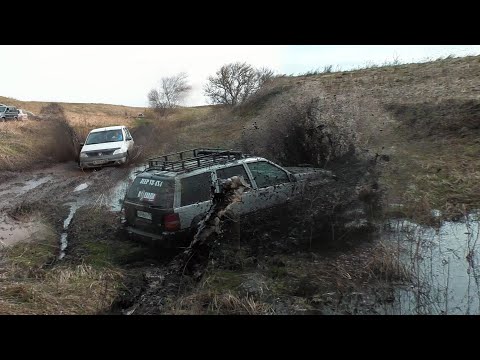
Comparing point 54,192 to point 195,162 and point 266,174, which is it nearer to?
point 195,162

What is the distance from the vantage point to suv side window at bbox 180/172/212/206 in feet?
23.6

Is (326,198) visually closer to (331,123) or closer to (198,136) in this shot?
(331,123)

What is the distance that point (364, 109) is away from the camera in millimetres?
13719

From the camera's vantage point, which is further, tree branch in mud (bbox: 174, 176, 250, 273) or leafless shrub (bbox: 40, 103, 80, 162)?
leafless shrub (bbox: 40, 103, 80, 162)

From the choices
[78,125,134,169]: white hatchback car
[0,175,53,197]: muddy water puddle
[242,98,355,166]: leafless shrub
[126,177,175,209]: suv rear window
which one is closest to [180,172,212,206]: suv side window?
[126,177,175,209]: suv rear window

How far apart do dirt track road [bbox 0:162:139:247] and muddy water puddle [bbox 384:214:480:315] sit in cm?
739

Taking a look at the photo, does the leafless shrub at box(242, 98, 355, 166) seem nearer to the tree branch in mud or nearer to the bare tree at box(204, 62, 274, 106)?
the tree branch in mud

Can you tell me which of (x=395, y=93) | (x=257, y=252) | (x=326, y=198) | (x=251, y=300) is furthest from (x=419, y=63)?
(x=251, y=300)

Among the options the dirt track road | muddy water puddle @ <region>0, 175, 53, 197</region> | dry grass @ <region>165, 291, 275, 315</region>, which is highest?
dry grass @ <region>165, 291, 275, 315</region>

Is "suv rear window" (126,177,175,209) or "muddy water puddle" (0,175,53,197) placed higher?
"suv rear window" (126,177,175,209)

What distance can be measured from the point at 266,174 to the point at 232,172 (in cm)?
85

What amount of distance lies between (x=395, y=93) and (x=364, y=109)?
9.80m

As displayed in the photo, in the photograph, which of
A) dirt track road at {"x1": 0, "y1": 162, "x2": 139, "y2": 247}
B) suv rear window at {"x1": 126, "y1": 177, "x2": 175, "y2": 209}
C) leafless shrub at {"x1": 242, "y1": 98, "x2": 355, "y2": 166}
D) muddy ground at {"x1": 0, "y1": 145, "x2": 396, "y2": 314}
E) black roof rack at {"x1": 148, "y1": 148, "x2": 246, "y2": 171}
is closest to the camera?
muddy ground at {"x1": 0, "y1": 145, "x2": 396, "y2": 314}

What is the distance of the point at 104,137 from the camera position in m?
18.2
